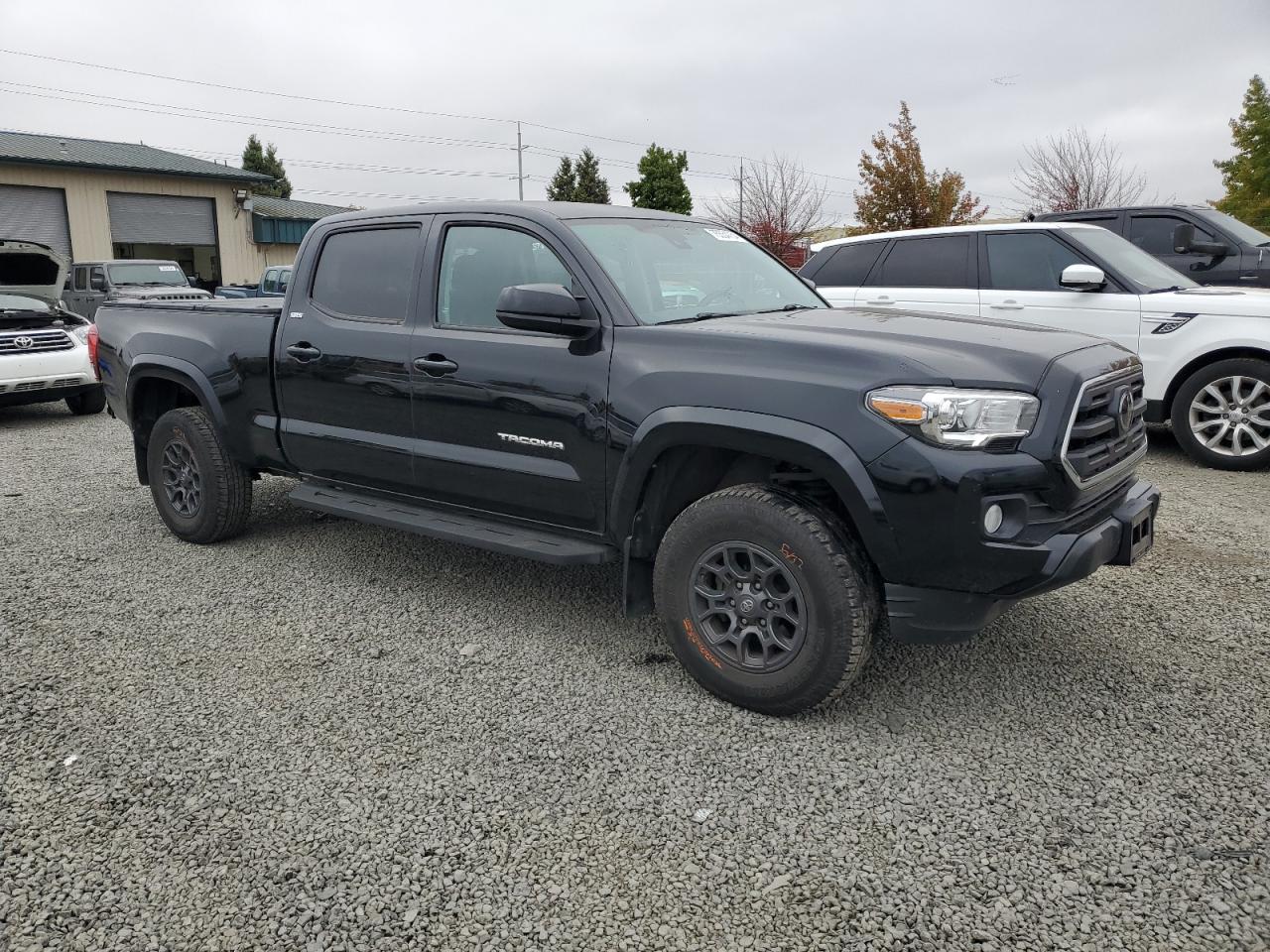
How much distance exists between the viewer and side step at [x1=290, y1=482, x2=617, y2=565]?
3734 millimetres

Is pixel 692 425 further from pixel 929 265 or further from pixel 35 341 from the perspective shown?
pixel 35 341

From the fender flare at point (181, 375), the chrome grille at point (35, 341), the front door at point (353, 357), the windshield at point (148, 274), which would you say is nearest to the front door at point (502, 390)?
the front door at point (353, 357)

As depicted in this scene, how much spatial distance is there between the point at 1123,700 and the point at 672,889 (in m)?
1.93

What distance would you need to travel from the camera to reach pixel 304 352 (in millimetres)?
4625

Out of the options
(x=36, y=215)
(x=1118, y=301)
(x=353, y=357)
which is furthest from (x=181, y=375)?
(x=36, y=215)

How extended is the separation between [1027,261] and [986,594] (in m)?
5.69

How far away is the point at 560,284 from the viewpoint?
377 cm

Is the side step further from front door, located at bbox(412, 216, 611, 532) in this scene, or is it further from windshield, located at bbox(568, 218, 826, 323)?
windshield, located at bbox(568, 218, 826, 323)

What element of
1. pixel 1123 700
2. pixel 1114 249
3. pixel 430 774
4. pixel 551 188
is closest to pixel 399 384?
pixel 430 774

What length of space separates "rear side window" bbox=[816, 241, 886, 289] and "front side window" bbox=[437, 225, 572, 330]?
5.23m

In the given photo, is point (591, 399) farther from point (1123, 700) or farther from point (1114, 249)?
point (1114, 249)

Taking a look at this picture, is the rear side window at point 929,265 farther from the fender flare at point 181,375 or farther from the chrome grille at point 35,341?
the chrome grille at point 35,341

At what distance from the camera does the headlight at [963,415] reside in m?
2.90

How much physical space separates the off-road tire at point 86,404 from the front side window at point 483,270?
8.11 metres
